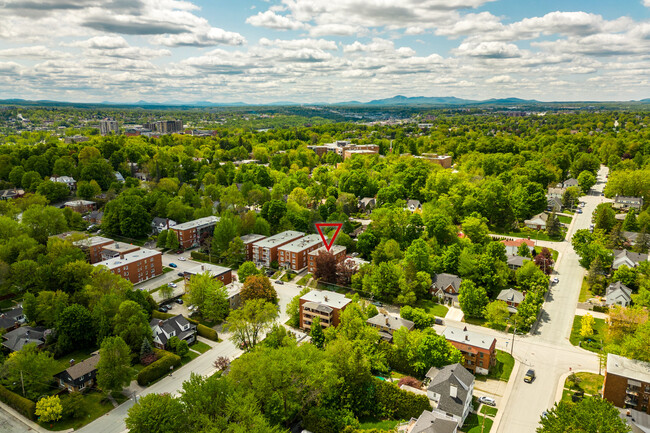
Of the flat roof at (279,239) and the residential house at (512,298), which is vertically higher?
the flat roof at (279,239)

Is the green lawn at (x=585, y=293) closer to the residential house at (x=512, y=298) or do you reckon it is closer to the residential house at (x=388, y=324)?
the residential house at (x=512, y=298)

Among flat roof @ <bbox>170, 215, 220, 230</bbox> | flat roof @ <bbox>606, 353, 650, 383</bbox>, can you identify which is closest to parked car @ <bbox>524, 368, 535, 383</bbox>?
flat roof @ <bbox>606, 353, 650, 383</bbox>

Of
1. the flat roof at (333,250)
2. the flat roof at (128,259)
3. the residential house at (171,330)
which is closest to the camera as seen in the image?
the residential house at (171,330)

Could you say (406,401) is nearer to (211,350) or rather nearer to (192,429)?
(192,429)

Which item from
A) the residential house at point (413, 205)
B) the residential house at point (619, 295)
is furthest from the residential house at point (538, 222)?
the residential house at point (619, 295)

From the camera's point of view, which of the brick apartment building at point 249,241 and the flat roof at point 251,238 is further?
the flat roof at point 251,238

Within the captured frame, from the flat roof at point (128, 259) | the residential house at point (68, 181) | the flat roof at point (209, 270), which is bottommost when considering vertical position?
the flat roof at point (209, 270)
